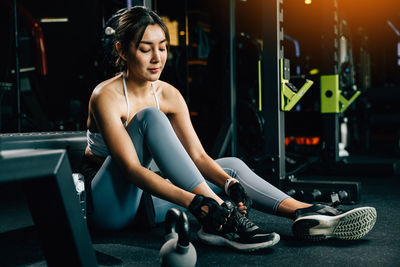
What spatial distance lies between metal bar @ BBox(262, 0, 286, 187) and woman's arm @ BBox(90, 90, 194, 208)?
4.05 ft

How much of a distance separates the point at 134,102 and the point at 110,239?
566 millimetres

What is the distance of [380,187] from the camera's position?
301 cm

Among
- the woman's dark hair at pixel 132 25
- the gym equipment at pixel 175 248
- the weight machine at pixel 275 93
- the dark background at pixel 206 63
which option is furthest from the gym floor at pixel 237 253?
the dark background at pixel 206 63

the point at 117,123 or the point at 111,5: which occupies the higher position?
the point at 111,5

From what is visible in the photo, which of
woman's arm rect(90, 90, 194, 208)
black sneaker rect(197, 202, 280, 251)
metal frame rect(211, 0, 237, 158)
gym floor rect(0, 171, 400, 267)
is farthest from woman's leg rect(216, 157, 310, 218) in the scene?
metal frame rect(211, 0, 237, 158)

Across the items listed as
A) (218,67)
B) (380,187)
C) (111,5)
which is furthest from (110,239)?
(218,67)

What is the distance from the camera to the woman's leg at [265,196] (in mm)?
1613

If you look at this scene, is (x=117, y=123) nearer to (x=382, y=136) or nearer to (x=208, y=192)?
(x=208, y=192)


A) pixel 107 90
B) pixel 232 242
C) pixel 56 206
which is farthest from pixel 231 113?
pixel 56 206

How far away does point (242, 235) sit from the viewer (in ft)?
4.67

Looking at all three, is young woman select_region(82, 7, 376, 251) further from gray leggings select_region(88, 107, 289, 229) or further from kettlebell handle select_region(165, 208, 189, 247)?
kettlebell handle select_region(165, 208, 189, 247)

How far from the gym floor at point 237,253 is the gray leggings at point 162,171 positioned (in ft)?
0.39

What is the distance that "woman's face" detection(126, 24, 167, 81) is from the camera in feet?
5.10

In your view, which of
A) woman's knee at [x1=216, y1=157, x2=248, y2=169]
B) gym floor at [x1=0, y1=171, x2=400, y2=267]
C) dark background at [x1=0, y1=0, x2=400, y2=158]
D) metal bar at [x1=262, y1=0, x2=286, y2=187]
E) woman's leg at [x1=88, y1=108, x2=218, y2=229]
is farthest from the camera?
dark background at [x1=0, y1=0, x2=400, y2=158]
